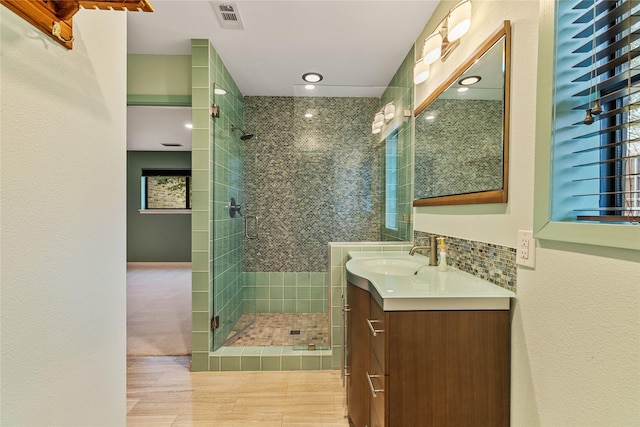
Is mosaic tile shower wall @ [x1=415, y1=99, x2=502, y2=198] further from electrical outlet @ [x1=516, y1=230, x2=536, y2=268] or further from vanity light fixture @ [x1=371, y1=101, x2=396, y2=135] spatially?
vanity light fixture @ [x1=371, y1=101, x2=396, y2=135]

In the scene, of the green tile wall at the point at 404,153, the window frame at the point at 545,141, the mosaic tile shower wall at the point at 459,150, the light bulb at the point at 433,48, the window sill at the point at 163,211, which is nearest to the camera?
the window frame at the point at 545,141

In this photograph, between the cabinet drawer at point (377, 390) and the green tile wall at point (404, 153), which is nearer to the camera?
the cabinet drawer at point (377, 390)

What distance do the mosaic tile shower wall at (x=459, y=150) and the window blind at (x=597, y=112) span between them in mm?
321

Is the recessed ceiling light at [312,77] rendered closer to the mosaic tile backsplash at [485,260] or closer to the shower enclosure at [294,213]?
the shower enclosure at [294,213]

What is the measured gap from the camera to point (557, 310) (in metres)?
0.91

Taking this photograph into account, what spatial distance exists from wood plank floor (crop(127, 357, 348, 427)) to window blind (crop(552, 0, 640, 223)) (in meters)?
1.71

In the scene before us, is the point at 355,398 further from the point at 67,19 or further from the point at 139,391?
the point at 67,19

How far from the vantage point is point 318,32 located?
7.05 ft

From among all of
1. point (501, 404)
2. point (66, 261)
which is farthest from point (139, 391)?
point (501, 404)

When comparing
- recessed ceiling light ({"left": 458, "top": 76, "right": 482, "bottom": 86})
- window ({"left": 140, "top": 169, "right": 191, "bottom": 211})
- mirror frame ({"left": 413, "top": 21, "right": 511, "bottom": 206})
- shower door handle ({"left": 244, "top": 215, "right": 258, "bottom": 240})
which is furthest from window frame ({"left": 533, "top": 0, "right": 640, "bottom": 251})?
window ({"left": 140, "top": 169, "right": 191, "bottom": 211})

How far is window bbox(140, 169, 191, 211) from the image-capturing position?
6.61m

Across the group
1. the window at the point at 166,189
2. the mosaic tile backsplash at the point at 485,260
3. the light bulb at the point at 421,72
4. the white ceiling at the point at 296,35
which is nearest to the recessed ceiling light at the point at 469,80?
the light bulb at the point at 421,72

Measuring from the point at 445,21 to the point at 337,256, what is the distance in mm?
1638

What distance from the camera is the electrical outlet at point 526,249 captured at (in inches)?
40.2
